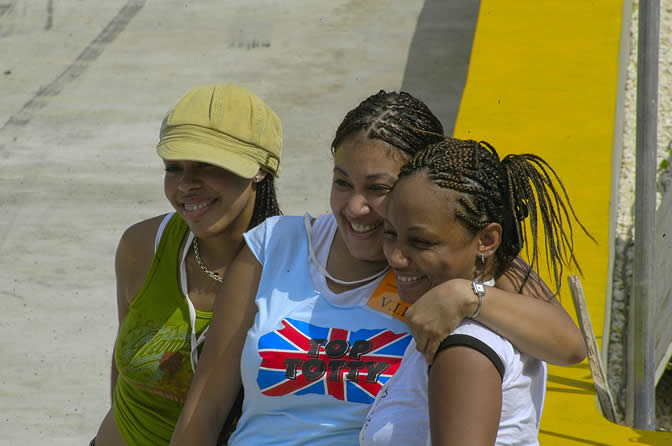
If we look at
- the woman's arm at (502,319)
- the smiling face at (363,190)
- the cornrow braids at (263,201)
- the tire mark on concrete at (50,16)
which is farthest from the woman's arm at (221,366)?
the tire mark on concrete at (50,16)

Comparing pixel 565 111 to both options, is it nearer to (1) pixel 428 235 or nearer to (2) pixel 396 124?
(2) pixel 396 124

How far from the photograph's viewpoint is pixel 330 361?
6.95 feet

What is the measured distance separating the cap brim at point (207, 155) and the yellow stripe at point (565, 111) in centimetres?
176

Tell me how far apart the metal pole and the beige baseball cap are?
76.2 inches

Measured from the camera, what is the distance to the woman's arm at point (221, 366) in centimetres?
230

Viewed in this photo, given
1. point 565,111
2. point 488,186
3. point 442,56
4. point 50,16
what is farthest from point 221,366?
point 50,16

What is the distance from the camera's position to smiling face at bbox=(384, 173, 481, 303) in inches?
71.7

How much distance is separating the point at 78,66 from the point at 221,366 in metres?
7.97

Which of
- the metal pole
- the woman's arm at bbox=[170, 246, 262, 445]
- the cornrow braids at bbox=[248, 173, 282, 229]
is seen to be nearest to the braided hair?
the woman's arm at bbox=[170, 246, 262, 445]

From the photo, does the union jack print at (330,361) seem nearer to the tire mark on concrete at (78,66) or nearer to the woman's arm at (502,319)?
the woman's arm at (502,319)

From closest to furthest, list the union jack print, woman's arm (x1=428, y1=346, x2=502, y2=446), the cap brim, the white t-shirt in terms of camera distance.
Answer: woman's arm (x1=428, y1=346, x2=502, y2=446), the white t-shirt, the union jack print, the cap brim

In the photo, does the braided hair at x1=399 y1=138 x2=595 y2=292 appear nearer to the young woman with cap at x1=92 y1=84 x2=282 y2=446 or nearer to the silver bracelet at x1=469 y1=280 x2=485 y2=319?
the silver bracelet at x1=469 y1=280 x2=485 y2=319

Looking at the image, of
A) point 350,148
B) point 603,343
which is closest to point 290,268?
point 350,148

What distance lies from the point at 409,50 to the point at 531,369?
7.82 meters
